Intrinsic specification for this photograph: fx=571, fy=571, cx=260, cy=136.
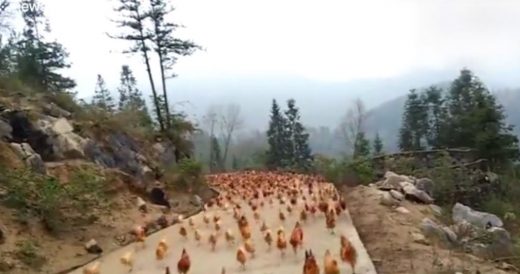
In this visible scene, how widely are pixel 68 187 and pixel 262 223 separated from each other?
326cm

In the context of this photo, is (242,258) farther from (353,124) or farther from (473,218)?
(353,124)

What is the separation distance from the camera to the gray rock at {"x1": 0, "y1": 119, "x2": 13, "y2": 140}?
11.0 meters

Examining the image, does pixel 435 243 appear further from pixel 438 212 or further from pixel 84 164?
pixel 84 164

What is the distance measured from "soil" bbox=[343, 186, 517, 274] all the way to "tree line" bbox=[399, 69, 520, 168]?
15859 millimetres

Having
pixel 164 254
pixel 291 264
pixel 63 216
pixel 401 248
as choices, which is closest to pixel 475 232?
pixel 401 248

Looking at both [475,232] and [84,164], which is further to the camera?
[84,164]

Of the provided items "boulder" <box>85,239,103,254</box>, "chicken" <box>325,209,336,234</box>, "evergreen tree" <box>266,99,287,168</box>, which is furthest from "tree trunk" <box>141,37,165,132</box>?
"evergreen tree" <box>266,99,287,168</box>

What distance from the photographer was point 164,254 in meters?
7.93

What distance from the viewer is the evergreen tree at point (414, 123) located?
48.0 meters

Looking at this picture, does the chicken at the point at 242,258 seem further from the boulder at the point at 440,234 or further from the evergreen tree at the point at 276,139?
the evergreen tree at the point at 276,139

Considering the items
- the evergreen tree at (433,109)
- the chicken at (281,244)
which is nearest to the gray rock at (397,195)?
Result: the chicken at (281,244)

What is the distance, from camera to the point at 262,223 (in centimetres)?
980

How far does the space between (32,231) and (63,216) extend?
25.3 inches

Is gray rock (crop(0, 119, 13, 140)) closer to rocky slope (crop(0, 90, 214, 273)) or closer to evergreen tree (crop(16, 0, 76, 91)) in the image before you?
rocky slope (crop(0, 90, 214, 273))
